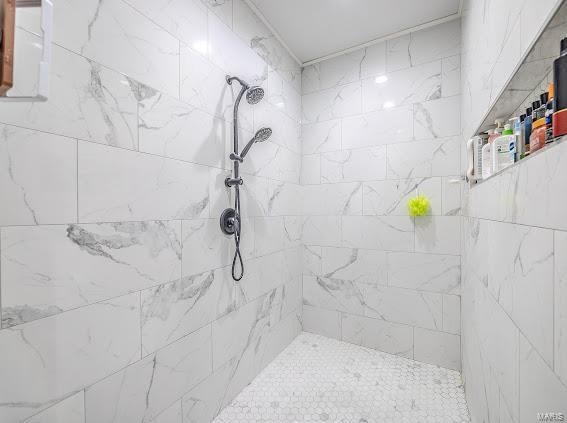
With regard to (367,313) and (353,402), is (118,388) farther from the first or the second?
(367,313)

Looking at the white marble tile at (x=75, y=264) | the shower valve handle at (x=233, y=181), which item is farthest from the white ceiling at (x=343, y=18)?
the white marble tile at (x=75, y=264)

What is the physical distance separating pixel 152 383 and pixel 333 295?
1506 mm

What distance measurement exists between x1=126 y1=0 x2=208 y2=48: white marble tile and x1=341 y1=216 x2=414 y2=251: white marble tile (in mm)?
1600

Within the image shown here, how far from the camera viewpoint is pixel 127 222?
3.38 feet

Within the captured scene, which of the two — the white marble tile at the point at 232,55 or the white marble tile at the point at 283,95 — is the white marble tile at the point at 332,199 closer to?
the white marble tile at the point at 283,95

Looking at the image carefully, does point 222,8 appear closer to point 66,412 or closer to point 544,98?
point 544,98

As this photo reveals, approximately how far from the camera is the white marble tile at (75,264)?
0.75 metres

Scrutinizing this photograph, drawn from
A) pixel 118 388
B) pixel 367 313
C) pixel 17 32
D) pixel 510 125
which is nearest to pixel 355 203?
pixel 367 313

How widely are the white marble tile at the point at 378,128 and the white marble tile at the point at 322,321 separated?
1.44 m

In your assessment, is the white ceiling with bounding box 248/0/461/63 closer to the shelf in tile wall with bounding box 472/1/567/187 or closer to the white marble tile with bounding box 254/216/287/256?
the shelf in tile wall with bounding box 472/1/567/187

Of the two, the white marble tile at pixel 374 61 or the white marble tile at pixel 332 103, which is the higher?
the white marble tile at pixel 374 61

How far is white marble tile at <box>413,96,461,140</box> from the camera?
1.82 metres

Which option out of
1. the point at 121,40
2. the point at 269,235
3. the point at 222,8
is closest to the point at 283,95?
the point at 222,8

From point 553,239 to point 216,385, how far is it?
5.19 ft
